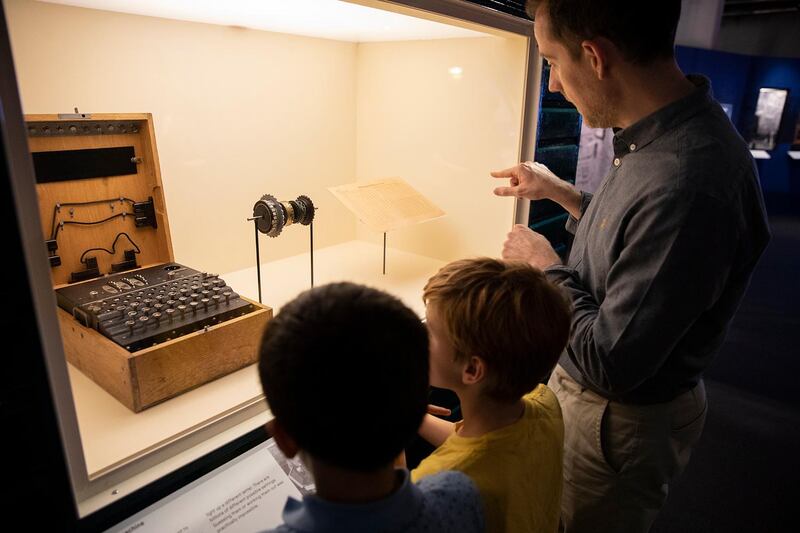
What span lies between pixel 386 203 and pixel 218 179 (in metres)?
0.65

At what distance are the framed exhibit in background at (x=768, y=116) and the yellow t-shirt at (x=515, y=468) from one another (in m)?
7.71

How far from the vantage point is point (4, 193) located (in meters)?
0.65

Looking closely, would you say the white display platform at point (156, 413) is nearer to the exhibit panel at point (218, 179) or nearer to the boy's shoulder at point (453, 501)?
the exhibit panel at point (218, 179)

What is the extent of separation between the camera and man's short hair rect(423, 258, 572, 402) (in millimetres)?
972

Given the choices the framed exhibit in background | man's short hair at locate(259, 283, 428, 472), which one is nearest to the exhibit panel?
man's short hair at locate(259, 283, 428, 472)

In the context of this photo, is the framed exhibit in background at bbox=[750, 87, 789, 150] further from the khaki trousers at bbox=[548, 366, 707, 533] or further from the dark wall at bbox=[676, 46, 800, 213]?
the khaki trousers at bbox=[548, 366, 707, 533]

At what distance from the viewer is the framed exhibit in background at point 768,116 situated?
696 cm

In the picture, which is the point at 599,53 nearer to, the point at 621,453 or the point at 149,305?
the point at 621,453

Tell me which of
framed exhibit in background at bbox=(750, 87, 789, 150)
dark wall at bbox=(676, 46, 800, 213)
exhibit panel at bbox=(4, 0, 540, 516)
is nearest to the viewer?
exhibit panel at bbox=(4, 0, 540, 516)

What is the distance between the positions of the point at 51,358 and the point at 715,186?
1.20 metres

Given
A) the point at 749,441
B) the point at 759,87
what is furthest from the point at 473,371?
the point at 759,87

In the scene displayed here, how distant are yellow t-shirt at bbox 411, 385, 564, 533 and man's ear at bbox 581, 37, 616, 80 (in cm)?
73

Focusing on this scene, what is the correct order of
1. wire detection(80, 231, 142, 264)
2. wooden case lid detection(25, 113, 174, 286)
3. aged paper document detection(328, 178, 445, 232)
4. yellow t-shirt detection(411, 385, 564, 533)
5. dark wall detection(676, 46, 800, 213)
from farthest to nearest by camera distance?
dark wall detection(676, 46, 800, 213), aged paper document detection(328, 178, 445, 232), wire detection(80, 231, 142, 264), wooden case lid detection(25, 113, 174, 286), yellow t-shirt detection(411, 385, 564, 533)

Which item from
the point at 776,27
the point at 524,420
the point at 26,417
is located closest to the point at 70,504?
the point at 26,417
